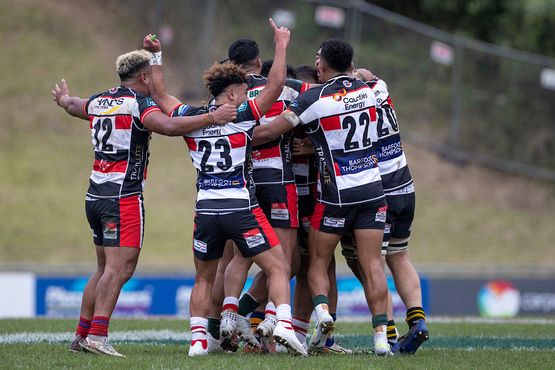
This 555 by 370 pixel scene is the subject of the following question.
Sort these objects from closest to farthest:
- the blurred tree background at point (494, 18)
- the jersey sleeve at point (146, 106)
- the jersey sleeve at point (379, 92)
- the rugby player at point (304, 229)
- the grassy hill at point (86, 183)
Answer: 1. the jersey sleeve at point (146, 106)
2. the jersey sleeve at point (379, 92)
3. the rugby player at point (304, 229)
4. the grassy hill at point (86, 183)
5. the blurred tree background at point (494, 18)

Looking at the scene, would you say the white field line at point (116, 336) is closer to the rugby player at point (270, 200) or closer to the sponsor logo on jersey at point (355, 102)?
the rugby player at point (270, 200)

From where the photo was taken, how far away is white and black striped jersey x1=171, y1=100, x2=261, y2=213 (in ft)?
25.1

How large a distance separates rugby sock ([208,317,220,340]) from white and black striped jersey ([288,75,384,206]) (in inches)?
57.4

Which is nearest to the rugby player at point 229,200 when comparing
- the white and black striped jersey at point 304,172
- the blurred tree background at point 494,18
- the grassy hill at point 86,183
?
the white and black striped jersey at point 304,172

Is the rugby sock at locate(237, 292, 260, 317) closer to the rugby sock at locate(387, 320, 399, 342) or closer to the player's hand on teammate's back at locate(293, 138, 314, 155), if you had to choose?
the rugby sock at locate(387, 320, 399, 342)

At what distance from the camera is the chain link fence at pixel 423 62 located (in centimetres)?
2255

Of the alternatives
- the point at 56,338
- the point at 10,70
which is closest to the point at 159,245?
the point at 10,70

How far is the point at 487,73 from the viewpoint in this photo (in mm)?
22938

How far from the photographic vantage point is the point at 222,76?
7785 mm

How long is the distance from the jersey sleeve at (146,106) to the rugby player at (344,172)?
35.1 inches

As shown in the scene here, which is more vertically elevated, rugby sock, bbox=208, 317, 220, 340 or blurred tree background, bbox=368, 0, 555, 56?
blurred tree background, bbox=368, 0, 555, 56

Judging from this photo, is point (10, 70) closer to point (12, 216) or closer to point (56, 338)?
point (12, 216)

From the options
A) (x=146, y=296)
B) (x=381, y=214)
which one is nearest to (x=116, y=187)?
(x=381, y=214)

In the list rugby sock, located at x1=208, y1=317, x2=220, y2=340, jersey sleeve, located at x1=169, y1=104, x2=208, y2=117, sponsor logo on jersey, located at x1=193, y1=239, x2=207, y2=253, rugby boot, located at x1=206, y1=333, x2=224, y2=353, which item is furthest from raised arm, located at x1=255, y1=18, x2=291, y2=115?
rugby boot, located at x1=206, y1=333, x2=224, y2=353
